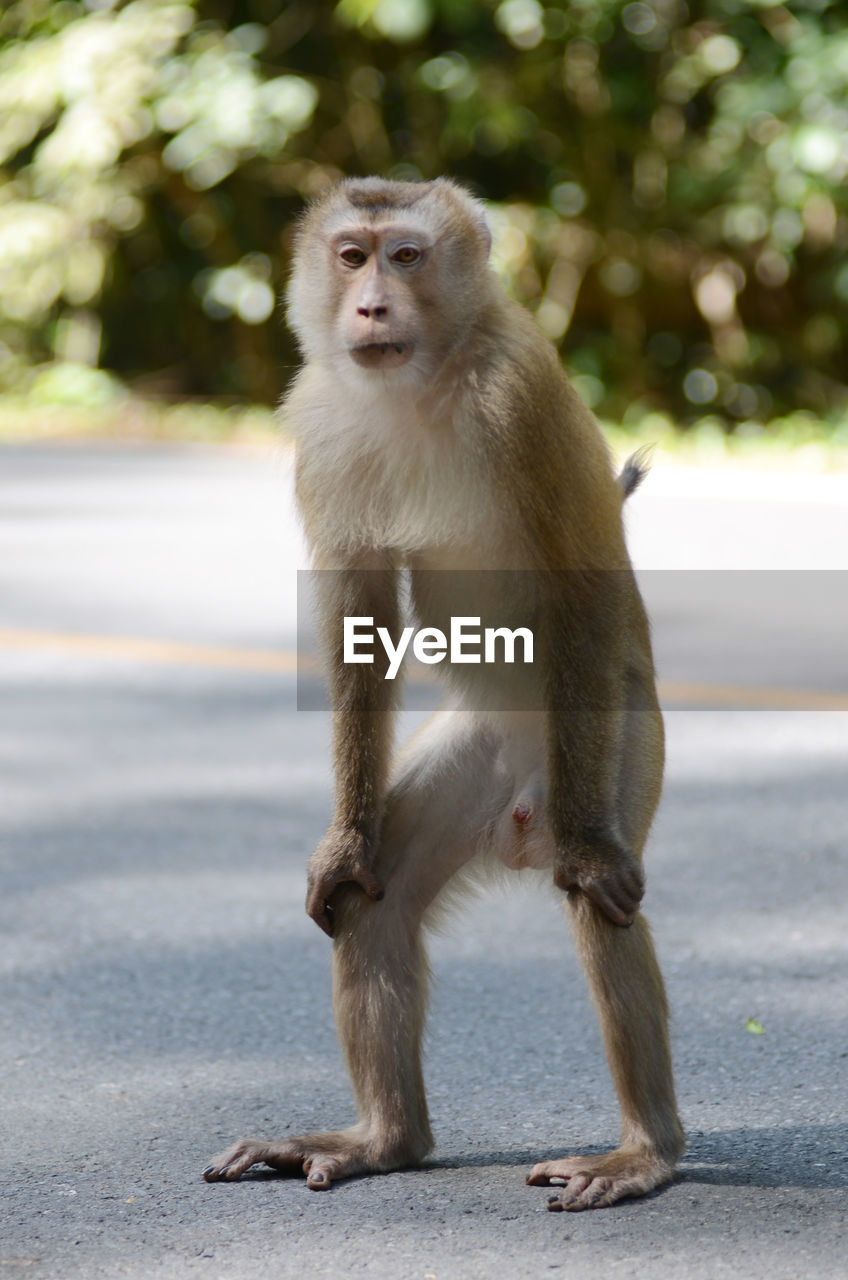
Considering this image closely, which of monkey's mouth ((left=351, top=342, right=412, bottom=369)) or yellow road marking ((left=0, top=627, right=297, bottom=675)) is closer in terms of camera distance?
monkey's mouth ((left=351, top=342, right=412, bottom=369))

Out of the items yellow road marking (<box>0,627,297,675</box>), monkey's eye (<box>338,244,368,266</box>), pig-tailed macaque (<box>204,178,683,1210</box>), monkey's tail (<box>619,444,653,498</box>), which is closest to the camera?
pig-tailed macaque (<box>204,178,683,1210</box>)

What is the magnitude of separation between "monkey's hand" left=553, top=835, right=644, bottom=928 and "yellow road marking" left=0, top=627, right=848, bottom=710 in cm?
410

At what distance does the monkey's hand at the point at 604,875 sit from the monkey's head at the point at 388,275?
90cm

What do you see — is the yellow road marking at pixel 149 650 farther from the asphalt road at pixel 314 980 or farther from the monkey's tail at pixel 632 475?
the monkey's tail at pixel 632 475

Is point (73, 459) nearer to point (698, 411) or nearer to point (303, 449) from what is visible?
point (698, 411)

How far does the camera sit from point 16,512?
42.7 ft

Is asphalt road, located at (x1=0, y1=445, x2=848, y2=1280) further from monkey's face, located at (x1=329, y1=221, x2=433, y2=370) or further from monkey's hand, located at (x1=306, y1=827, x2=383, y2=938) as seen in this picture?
monkey's face, located at (x1=329, y1=221, x2=433, y2=370)

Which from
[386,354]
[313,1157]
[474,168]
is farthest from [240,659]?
[474,168]

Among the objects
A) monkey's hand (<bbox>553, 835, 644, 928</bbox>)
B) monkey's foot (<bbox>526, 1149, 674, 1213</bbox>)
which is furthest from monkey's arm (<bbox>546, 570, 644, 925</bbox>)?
monkey's foot (<bbox>526, 1149, 674, 1213</bbox>)

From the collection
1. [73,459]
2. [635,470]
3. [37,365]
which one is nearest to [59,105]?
[37,365]

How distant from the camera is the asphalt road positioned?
131 inches

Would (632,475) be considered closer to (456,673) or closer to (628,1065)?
(456,673)

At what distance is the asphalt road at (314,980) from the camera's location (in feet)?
10.9

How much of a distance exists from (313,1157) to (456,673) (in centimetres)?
90
